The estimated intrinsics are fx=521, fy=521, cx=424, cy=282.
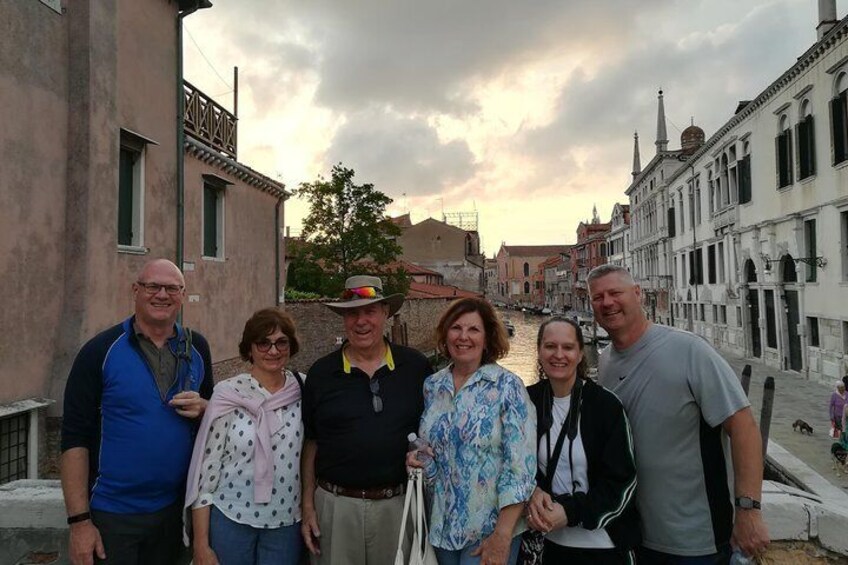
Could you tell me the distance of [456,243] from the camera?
171 feet

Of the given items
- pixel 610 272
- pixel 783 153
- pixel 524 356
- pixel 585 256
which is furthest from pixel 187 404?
pixel 585 256

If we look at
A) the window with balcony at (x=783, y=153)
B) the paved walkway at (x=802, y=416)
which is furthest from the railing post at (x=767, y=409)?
the window with balcony at (x=783, y=153)

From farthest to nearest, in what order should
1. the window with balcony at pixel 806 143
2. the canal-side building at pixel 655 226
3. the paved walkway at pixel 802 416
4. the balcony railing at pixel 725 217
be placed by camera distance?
the canal-side building at pixel 655 226
the balcony railing at pixel 725 217
the window with balcony at pixel 806 143
the paved walkway at pixel 802 416

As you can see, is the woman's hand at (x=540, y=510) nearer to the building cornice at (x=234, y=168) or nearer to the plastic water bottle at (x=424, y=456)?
the plastic water bottle at (x=424, y=456)

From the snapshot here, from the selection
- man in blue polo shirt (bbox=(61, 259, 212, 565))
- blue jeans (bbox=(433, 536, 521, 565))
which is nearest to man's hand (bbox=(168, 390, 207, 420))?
man in blue polo shirt (bbox=(61, 259, 212, 565))

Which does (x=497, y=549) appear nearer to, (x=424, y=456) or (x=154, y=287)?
(x=424, y=456)

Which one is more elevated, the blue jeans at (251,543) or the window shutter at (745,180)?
the window shutter at (745,180)

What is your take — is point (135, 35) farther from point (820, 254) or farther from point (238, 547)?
point (820, 254)

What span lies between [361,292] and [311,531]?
104 cm

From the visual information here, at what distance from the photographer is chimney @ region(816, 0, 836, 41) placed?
14.8 m

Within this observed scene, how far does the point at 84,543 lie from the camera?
205 centimetres

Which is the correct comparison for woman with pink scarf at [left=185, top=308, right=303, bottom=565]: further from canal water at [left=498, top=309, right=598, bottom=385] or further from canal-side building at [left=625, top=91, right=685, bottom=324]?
canal-side building at [left=625, top=91, right=685, bottom=324]

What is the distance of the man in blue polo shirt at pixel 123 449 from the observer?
207 cm

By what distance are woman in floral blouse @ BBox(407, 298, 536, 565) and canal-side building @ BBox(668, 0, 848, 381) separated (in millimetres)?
15440
